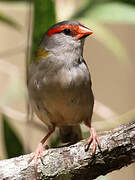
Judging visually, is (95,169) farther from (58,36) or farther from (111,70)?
(111,70)

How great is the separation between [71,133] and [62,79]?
0.39m

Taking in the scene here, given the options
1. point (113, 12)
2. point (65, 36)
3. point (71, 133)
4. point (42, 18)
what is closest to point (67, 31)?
point (65, 36)

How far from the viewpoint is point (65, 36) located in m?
1.76

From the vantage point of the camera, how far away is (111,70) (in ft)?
12.0

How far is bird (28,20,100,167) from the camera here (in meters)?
1.65

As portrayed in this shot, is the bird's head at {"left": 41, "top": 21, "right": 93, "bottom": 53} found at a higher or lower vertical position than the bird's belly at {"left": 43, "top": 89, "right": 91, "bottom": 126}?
higher

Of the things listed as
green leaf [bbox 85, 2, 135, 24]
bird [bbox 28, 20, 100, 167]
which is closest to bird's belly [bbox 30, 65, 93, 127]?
bird [bbox 28, 20, 100, 167]

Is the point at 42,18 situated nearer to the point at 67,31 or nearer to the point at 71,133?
the point at 67,31

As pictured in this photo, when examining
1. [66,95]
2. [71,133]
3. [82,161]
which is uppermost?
[66,95]

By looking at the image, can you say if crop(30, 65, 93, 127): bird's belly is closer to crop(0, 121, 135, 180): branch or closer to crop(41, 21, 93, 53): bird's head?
crop(41, 21, 93, 53): bird's head

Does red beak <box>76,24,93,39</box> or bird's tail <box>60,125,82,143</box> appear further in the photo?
bird's tail <box>60,125,82,143</box>

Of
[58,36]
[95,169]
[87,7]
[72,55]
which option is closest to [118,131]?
[95,169]

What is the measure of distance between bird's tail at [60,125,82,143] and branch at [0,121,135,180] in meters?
0.45

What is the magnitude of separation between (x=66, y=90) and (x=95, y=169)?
0.37 meters
